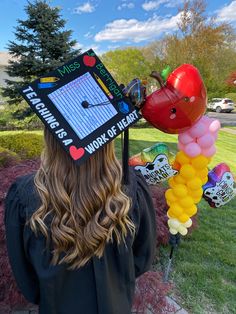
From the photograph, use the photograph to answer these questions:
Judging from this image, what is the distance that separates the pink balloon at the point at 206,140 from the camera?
206cm

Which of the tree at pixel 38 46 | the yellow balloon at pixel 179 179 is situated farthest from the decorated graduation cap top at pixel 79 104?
the tree at pixel 38 46

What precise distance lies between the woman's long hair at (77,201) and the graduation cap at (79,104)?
0.05 metres

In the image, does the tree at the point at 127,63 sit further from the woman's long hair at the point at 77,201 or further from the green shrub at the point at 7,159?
the woman's long hair at the point at 77,201

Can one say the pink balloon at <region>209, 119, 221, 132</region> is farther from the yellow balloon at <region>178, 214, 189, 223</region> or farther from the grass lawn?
the grass lawn

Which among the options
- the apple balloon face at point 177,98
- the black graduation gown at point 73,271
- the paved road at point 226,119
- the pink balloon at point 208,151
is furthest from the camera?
the paved road at point 226,119

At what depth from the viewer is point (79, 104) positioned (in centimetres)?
115

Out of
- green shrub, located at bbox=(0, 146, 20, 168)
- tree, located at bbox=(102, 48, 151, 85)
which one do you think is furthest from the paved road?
green shrub, located at bbox=(0, 146, 20, 168)

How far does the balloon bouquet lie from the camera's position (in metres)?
1.73

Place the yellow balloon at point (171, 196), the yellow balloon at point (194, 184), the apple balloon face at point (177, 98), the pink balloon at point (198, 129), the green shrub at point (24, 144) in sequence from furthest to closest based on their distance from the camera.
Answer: the green shrub at point (24, 144), the yellow balloon at point (171, 196), the yellow balloon at point (194, 184), the pink balloon at point (198, 129), the apple balloon face at point (177, 98)

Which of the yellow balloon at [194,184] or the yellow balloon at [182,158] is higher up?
the yellow balloon at [182,158]

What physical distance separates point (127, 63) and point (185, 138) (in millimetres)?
18219

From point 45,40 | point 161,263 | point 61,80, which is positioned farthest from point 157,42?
point 61,80

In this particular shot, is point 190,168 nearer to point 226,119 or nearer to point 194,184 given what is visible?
point 194,184

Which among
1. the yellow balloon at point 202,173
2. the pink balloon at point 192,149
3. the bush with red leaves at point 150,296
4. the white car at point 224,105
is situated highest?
the pink balloon at point 192,149
